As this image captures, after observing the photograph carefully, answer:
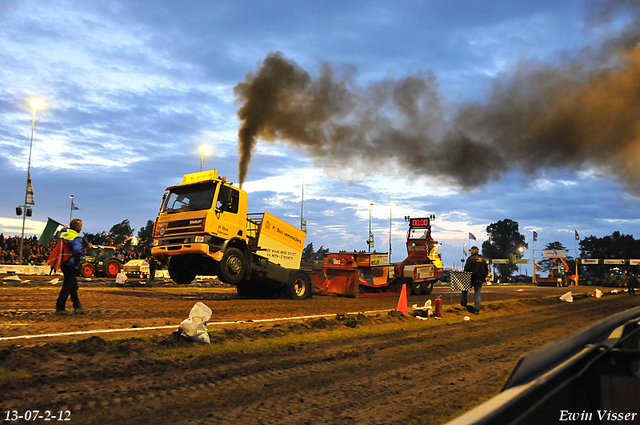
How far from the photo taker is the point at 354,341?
754 centimetres

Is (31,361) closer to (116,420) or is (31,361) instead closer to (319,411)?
(116,420)

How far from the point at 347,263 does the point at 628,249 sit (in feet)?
364

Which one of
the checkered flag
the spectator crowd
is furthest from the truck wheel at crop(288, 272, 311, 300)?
the spectator crowd

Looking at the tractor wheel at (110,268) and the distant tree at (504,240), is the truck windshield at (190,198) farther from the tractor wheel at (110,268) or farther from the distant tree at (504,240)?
the distant tree at (504,240)

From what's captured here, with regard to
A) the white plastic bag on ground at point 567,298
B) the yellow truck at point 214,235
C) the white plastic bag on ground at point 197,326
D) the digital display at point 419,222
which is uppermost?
the digital display at point 419,222

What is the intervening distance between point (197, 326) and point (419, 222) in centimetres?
1811

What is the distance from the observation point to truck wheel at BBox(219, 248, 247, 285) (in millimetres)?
12543

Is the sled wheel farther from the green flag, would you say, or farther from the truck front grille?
the green flag

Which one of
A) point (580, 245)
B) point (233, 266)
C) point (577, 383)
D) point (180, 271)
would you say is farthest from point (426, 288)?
point (580, 245)

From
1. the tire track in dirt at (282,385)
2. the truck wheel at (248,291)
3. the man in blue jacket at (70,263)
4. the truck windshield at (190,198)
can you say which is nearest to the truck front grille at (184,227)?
the truck windshield at (190,198)

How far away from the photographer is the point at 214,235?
12477mm

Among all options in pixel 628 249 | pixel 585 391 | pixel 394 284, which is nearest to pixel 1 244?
pixel 394 284

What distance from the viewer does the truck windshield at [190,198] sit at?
1268 cm

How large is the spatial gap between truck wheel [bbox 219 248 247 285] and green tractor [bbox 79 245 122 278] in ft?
45.4
